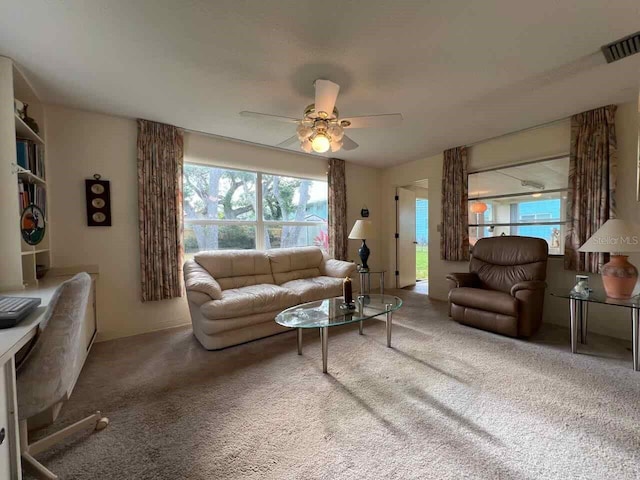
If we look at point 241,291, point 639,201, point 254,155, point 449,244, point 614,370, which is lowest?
point 614,370

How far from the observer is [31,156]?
231 centimetres

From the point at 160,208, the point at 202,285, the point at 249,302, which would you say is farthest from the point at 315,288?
the point at 160,208

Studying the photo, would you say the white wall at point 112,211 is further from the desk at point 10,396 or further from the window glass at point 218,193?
the desk at point 10,396

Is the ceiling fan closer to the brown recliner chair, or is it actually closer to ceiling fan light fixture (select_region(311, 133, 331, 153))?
ceiling fan light fixture (select_region(311, 133, 331, 153))

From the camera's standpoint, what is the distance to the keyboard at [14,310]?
1.12 metres

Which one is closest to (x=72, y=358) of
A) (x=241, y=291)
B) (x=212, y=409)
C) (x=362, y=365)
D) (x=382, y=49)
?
(x=212, y=409)

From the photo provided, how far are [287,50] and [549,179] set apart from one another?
3.50m

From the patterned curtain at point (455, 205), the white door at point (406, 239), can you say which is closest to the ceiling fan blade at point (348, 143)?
the patterned curtain at point (455, 205)

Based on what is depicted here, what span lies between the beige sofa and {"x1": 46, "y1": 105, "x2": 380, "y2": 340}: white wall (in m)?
0.68

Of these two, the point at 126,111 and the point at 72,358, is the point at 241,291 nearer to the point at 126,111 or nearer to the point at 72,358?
the point at 72,358

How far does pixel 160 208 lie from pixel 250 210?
120cm

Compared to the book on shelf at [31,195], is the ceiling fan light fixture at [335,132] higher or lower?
higher

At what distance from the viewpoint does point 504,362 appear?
2.27 m

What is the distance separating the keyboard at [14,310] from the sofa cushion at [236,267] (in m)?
1.85
